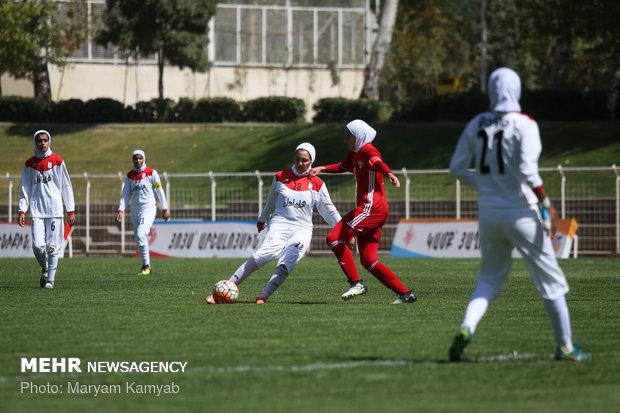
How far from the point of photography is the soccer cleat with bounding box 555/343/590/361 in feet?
24.9

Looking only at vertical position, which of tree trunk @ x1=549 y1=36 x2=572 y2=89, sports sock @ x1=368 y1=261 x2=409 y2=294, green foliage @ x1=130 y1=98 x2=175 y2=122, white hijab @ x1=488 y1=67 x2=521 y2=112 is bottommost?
sports sock @ x1=368 y1=261 x2=409 y2=294

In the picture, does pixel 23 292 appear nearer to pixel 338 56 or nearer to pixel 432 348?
pixel 432 348

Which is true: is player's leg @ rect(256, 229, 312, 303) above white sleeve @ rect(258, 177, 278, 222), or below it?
below

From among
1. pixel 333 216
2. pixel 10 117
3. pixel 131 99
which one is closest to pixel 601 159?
pixel 333 216

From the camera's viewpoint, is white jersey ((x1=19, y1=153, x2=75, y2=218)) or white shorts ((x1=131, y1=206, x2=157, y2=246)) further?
white shorts ((x1=131, y1=206, x2=157, y2=246))

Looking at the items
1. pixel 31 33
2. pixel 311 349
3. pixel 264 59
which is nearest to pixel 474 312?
pixel 311 349

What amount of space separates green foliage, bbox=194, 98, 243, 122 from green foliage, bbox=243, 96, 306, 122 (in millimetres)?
448

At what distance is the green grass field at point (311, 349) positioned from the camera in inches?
244

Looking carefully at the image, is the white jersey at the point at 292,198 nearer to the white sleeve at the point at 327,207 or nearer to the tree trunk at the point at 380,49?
the white sleeve at the point at 327,207

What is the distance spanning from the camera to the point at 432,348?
8.28 m

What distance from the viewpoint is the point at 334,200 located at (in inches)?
1121

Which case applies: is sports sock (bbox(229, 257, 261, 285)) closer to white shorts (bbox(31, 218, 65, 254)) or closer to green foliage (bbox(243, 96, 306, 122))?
white shorts (bbox(31, 218, 65, 254))

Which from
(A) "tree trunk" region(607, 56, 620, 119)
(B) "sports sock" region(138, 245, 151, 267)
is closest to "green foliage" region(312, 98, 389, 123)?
(A) "tree trunk" region(607, 56, 620, 119)

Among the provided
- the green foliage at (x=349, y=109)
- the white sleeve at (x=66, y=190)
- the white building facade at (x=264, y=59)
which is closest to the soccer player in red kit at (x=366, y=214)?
the white sleeve at (x=66, y=190)
